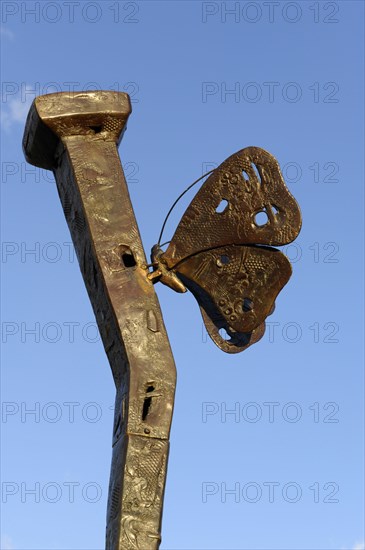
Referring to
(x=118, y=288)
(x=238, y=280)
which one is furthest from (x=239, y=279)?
(x=118, y=288)

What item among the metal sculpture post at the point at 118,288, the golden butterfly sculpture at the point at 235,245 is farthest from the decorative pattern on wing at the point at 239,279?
the metal sculpture post at the point at 118,288

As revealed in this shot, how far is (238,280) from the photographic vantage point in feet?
17.9

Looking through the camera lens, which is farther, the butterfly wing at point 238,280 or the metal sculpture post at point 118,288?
the butterfly wing at point 238,280

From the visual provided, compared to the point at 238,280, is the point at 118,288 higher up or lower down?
lower down

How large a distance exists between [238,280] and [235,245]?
0.17 meters

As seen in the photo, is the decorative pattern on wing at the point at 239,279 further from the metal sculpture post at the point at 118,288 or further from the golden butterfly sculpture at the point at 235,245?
the metal sculpture post at the point at 118,288

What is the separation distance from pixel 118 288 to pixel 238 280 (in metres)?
0.61

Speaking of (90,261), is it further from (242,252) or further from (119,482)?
(119,482)

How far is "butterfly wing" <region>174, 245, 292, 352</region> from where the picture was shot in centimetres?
538

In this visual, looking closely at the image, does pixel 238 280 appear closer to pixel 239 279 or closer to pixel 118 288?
pixel 239 279

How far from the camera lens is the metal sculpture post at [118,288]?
16.1ft

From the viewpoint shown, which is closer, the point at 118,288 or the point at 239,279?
the point at 118,288

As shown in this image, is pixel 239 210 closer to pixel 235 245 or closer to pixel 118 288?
pixel 235 245

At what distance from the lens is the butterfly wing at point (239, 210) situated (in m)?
5.34
